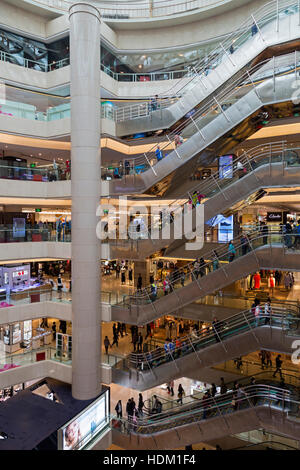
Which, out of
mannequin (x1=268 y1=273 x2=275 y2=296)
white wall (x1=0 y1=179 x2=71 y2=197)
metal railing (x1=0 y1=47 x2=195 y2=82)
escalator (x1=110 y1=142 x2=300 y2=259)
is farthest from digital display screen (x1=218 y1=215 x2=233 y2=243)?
white wall (x1=0 y1=179 x2=71 y2=197)

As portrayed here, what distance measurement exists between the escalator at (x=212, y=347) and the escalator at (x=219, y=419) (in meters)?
1.43

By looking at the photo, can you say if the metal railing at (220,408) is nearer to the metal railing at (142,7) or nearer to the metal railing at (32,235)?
the metal railing at (32,235)

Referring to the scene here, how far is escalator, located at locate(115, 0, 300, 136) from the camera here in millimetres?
9867

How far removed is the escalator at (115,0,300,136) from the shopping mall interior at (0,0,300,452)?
0.07 meters

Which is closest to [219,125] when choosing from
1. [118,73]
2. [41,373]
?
[118,73]

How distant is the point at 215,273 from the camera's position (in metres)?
11.2

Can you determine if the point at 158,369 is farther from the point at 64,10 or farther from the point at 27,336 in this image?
the point at 64,10

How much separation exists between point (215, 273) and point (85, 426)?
8649 millimetres

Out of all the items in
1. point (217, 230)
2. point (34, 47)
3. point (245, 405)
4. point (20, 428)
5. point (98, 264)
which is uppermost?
point (34, 47)

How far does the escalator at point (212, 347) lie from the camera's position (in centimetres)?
1012

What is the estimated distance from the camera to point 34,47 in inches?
646

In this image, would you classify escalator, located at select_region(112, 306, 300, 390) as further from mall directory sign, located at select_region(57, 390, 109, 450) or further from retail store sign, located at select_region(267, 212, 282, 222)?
retail store sign, located at select_region(267, 212, 282, 222)
